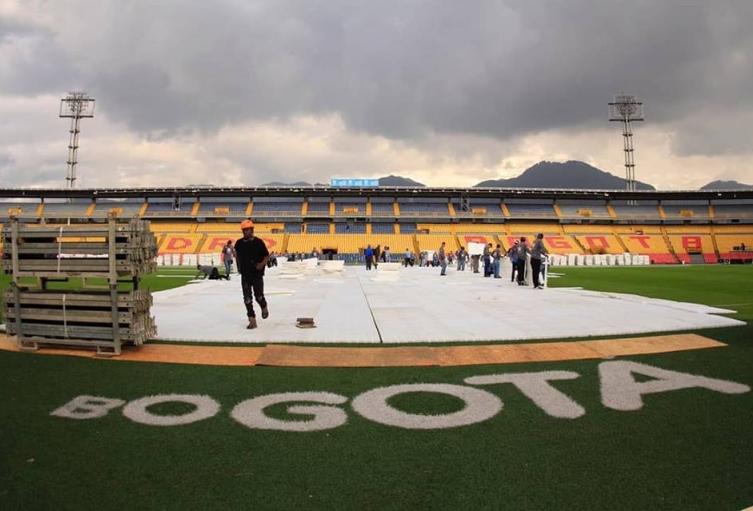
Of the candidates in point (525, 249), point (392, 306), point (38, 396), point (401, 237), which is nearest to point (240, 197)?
point (401, 237)

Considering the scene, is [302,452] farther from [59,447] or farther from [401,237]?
[401,237]

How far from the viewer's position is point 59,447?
11.9ft

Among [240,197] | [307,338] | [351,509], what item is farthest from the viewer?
[240,197]

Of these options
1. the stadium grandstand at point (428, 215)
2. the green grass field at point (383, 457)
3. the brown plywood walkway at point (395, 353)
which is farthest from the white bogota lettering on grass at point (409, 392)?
the stadium grandstand at point (428, 215)

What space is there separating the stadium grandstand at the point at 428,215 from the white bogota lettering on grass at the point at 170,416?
55.2 m

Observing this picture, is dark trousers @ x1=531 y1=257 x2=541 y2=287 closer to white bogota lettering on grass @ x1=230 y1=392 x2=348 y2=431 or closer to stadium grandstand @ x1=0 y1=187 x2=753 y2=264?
white bogota lettering on grass @ x1=230 y1=392 x2=348 y2=431

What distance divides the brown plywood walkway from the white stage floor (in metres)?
0.68

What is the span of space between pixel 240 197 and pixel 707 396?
232ft

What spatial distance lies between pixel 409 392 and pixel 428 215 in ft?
209

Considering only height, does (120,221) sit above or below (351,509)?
above

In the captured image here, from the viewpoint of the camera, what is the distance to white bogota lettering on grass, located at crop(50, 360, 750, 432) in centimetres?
418

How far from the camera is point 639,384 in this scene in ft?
17.0

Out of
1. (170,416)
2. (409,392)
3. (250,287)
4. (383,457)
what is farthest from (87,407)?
(250,287)

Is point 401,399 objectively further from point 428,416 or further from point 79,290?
point 79,290
